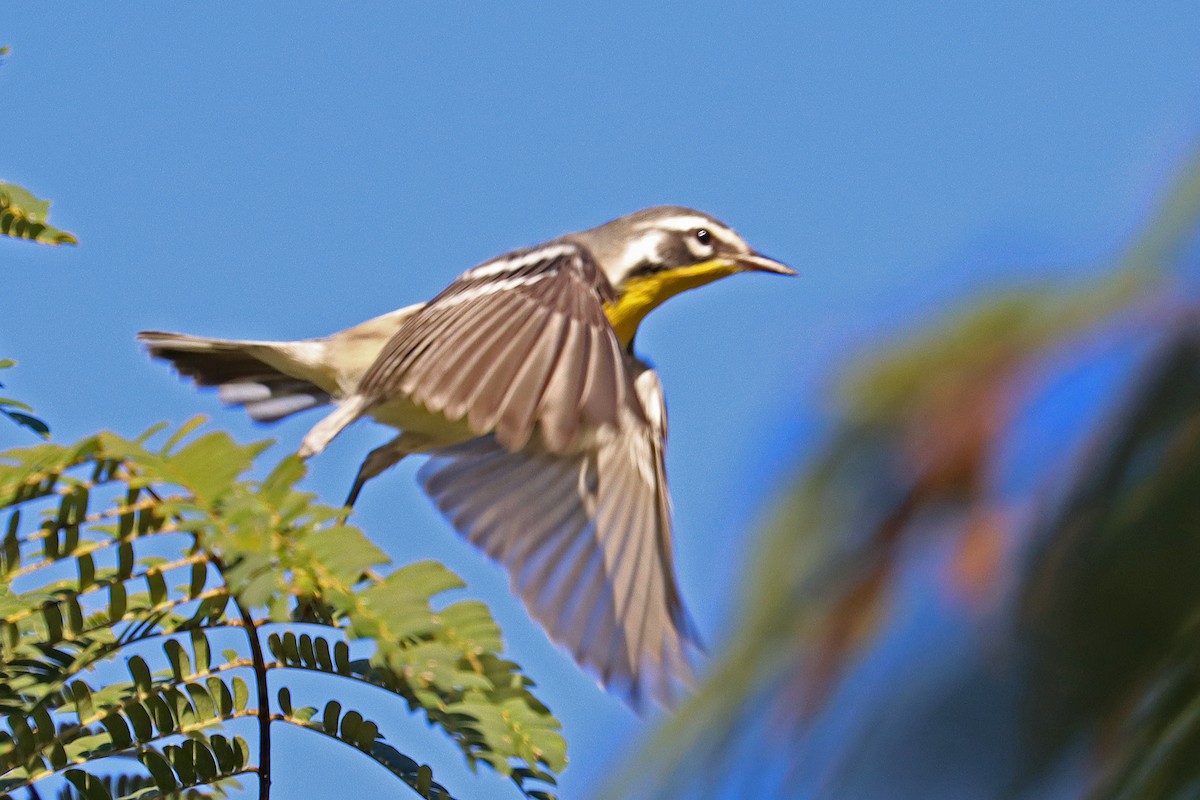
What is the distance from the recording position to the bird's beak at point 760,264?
3.79m

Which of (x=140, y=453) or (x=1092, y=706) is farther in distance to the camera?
(x=1092, y=706)

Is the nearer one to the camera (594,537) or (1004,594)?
(1004,594)

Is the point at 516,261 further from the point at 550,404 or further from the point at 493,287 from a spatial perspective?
the point at 550,404

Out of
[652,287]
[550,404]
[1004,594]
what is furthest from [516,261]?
[1004,594]

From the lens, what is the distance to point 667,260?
378 centimetres

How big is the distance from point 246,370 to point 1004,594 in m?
2.47

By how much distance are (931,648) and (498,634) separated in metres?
0.53

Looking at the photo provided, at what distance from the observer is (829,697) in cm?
163

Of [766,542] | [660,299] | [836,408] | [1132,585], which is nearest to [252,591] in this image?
[766,542]

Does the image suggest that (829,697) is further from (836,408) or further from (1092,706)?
(836,408)

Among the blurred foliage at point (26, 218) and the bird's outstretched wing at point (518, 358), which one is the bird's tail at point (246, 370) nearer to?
the bird's outstretched wing at point (518, 358)

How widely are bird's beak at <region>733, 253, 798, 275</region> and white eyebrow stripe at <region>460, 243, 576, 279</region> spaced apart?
1.87 feet

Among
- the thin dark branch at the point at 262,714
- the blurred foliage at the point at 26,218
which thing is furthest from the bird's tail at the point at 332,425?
the thin dark branch at the point at 262,714

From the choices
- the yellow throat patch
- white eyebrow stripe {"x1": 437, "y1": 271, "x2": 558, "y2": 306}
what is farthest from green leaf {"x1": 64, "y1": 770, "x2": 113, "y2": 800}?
the yellow throat patch
